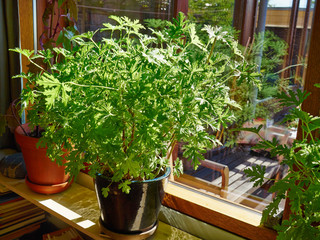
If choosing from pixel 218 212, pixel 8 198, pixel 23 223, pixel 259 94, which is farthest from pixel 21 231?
pixel 259 94

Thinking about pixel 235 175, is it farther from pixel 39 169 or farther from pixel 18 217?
pixel 18 217

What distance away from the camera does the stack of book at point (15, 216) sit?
1.68m

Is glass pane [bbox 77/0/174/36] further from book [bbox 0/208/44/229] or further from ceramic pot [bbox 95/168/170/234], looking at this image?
book [bbox 0/208/44/229]

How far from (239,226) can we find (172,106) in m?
0.53

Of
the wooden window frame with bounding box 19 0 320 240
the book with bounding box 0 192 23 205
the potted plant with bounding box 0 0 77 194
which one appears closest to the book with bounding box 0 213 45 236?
the book with bounding box 0 192 23 205

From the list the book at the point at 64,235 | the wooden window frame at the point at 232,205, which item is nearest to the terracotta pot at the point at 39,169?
the book at the point at 64,235

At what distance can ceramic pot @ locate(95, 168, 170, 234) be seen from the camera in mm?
1049

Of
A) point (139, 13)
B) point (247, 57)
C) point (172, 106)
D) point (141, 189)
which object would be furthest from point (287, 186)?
point (139, 13)

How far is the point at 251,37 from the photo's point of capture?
3.91 feet

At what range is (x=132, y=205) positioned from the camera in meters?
1.06

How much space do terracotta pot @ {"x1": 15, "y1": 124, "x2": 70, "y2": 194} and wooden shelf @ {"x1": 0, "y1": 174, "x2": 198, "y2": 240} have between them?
4 cm

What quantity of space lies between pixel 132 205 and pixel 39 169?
22.4 inches

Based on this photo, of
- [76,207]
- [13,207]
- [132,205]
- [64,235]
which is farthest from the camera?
[13,207]

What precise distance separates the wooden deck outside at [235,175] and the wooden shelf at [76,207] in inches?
8.4
